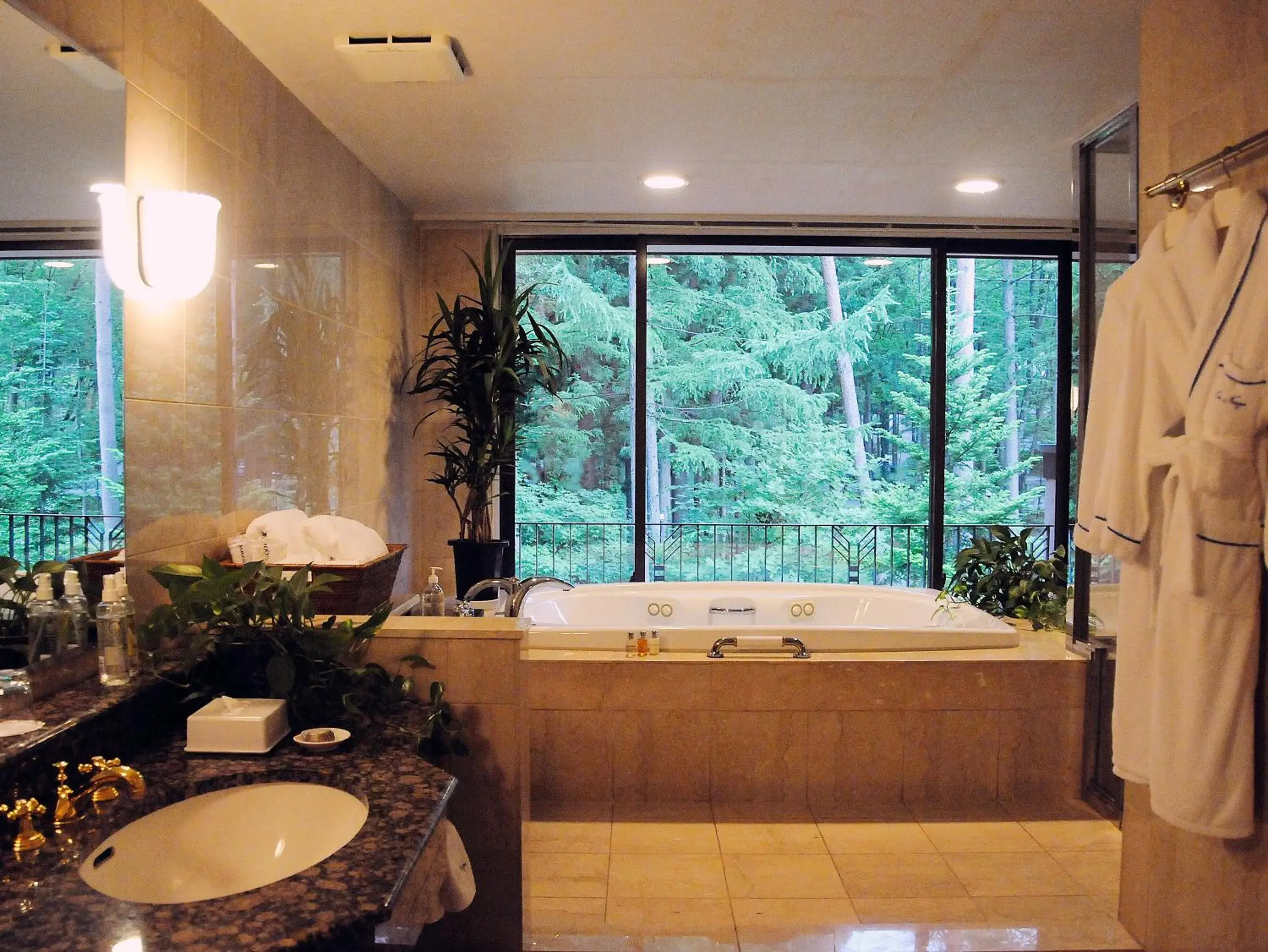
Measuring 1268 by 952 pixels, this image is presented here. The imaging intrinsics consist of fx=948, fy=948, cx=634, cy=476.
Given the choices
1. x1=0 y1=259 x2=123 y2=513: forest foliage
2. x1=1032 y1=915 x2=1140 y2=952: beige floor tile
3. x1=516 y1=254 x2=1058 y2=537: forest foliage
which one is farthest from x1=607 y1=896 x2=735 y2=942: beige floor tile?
x1=516 y1=254 x2=1058 y2=537: forest foliage

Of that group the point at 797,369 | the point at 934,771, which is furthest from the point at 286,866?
the point at 797,369

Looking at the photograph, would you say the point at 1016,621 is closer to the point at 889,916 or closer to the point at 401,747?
the point at 889,916

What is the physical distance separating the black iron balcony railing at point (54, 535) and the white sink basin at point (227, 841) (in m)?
0.53

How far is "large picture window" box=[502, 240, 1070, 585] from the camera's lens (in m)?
4.89

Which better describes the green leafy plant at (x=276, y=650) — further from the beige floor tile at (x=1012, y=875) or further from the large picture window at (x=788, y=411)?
the large picture window at (x=788, y=411)

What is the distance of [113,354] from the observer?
1.95 m

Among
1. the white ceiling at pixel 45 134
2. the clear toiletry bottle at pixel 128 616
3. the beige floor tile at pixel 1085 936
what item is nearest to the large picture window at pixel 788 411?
the beige floor tile at pixel 1085 936

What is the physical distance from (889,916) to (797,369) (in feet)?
13.3

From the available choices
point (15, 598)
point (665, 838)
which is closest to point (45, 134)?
point (15, 598)

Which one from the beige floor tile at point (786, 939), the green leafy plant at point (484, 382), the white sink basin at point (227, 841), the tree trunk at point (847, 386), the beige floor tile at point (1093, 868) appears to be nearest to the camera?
the white sink basin at point (227, 841)

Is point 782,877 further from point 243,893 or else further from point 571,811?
point 243,893

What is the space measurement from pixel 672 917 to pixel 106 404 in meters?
1.80

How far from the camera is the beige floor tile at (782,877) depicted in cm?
257

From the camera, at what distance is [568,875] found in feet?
8.72
